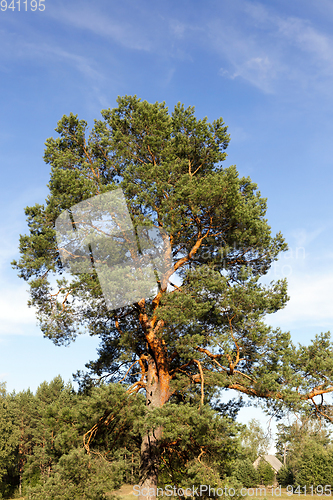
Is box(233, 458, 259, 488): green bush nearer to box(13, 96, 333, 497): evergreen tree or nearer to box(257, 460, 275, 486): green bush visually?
box(257, 460, 275, 486): green bush

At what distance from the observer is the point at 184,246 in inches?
524

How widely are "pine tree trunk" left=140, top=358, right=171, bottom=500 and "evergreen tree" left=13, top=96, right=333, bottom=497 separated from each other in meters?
0.03

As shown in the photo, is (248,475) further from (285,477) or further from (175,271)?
(175,271)

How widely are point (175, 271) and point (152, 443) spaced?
5.54m

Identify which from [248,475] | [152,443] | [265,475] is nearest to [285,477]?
[248,475]

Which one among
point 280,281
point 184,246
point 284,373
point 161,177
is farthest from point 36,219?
point 284,373

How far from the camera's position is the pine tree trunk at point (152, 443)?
414 inches

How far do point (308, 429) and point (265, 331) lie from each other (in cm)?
296

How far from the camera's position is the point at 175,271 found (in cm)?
1359

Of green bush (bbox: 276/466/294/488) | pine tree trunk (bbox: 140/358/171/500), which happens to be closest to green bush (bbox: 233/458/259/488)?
green bush (bbox: 276/466/294/488)

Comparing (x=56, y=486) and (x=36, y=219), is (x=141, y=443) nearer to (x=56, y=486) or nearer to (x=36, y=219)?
(x=56, y=486)

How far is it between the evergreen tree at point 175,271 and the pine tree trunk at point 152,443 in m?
0.03

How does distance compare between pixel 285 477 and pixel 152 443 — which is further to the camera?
pixel 285 477

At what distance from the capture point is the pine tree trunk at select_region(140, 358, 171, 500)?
10.5 m
